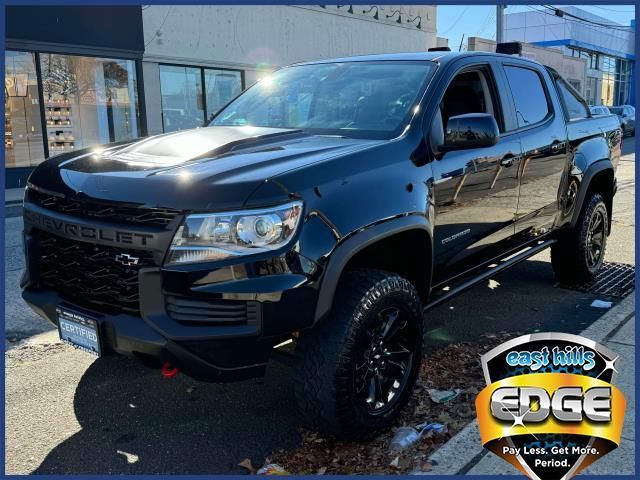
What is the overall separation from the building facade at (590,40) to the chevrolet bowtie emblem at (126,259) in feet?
128

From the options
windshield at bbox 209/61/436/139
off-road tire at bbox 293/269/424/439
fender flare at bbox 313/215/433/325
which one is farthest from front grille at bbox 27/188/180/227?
windshield at bbox 209/61/436/139

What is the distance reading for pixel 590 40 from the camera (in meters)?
44.5

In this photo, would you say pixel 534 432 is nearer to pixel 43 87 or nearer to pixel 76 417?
pixel 76 417

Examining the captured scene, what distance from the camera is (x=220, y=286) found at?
8.00 feet

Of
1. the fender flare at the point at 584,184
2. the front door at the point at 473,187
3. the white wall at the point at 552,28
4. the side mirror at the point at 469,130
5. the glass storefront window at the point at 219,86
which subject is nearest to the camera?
the side mirror at the point at 469,130

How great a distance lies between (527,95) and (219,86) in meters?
14.0

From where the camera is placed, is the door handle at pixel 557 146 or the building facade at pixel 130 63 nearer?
the door handle at pixel 557 146

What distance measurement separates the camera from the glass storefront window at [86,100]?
13.7 m

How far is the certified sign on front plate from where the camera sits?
2.66m

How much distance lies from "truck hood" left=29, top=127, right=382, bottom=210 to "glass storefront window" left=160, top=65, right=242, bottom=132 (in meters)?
13.2

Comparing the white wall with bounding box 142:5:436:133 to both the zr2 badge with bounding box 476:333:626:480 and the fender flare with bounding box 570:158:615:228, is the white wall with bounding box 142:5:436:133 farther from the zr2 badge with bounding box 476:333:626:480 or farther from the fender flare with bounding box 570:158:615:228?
the zr2 badge with bounding box 476:333:626:480

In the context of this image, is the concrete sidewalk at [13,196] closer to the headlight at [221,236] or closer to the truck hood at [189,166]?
the truck hood at [189,166]

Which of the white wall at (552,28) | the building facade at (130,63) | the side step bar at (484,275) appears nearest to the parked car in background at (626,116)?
the white wall at (552,28)

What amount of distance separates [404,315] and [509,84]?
2192 mm
